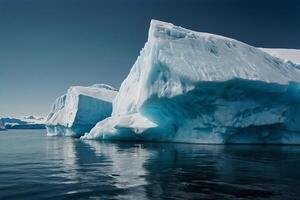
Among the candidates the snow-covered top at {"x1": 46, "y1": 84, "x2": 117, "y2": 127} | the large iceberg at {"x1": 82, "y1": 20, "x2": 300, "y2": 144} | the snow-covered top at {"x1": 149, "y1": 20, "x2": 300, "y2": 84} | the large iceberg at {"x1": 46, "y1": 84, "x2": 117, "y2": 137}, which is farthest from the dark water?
the snow-covered top at {"x1": 46, "y1": 84, "x2": 117, "y2": 127}

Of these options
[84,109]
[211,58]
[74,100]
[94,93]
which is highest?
[211,58]

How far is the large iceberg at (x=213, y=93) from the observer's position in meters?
24.1

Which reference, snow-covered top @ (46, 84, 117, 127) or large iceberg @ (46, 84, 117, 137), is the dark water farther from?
snow-covered top @ (46, 84, 117, 127)

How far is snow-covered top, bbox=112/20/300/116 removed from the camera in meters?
23.9

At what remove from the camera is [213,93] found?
24234 mm

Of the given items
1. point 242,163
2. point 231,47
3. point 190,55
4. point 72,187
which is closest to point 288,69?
point 231,47

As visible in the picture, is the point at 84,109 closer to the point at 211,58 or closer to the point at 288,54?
the point at 211,58

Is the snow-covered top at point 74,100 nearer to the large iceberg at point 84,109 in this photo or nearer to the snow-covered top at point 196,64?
the large iceberg at point 84,109

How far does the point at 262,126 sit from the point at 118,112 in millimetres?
16892

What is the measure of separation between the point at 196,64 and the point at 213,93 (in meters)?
2.55

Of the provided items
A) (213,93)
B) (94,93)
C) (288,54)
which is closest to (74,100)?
(94,93)

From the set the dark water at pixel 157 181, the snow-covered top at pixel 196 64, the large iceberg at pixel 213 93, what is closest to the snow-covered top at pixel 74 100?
the large iceberg at pixel 213 93

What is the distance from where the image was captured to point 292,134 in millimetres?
27406

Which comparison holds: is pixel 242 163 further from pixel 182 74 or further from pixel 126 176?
pixel 182 74
